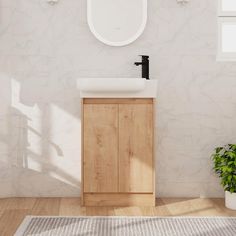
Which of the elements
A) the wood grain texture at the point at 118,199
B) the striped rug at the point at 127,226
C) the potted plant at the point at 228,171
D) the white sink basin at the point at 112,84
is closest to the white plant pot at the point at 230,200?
the potted plant at the point at 228,171

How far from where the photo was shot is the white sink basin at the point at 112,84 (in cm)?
347

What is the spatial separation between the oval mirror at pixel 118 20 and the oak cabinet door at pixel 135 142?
716 millimetres

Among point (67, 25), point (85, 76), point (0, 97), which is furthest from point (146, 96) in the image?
point (0, 97)

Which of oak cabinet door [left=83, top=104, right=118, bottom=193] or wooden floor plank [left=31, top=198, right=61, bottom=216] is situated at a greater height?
oak cabinet door [left=83, top=104, right=118, bottom=193]

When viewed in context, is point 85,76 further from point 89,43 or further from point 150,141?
point 150,141

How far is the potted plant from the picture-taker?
3643 mm

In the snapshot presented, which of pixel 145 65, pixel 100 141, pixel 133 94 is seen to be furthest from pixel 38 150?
pixel 145 65

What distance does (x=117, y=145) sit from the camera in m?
3.63

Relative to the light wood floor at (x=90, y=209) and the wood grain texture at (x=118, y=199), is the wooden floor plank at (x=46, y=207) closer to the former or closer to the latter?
the light wood floor at (x=90, y=209)

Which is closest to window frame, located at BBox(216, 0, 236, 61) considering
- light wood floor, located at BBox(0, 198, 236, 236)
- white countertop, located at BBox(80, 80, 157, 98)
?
white countertop, located at BBox(80, 80, 157, 98)

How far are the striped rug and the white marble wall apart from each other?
726 millimetres

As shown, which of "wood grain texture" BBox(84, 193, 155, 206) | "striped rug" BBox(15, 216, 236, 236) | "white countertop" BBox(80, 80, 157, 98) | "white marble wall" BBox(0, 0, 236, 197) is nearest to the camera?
"striped rug" BBox(15, 216, 236, 236)

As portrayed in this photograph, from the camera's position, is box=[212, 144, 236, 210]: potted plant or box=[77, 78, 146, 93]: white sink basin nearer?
Result: box=[77, 78, 146, 93]: white sink basin

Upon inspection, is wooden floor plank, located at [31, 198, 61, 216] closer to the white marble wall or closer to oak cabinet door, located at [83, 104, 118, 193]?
the white marble wall
